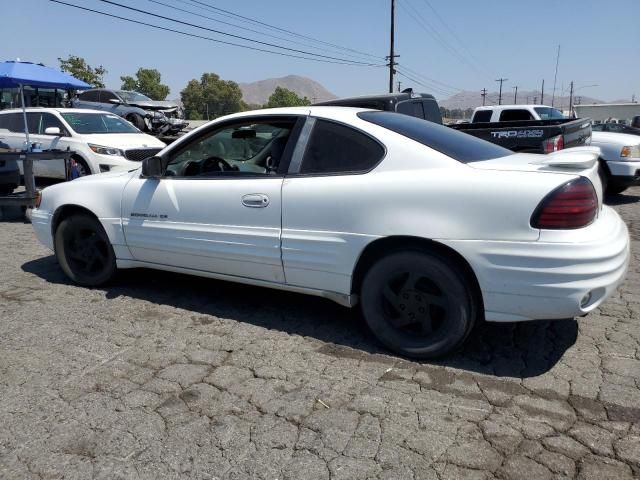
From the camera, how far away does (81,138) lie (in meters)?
9.65

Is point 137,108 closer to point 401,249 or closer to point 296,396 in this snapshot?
point 401,249

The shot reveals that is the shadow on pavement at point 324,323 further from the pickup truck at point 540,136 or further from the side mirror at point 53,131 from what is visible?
the side mirror at point 53,131

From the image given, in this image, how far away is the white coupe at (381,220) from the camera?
112 inches

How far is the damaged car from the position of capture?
18891mm

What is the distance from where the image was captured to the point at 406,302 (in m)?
3.25

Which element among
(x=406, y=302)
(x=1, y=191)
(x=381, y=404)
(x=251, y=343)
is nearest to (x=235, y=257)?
(x=251, y=343)

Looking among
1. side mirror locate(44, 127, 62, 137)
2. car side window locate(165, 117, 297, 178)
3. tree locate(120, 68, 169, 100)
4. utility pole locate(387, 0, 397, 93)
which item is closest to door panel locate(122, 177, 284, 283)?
car side window locate(165, 117, 297, 178)

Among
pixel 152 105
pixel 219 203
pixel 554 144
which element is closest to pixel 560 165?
pixel 219 203

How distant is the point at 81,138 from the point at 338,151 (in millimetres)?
7700

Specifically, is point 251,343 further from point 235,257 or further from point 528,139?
point 528,139

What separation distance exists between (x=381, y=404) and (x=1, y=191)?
8400mm

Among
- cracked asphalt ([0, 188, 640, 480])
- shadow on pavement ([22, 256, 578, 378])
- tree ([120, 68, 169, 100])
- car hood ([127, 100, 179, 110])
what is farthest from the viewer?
tree ([120, 68, 169, 100])

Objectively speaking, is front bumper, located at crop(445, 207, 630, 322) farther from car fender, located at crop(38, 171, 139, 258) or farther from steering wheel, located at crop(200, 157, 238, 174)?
car fender, located at crop(38, 171, 139, 258)

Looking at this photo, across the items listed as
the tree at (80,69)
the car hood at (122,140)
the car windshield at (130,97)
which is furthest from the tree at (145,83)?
the car hood at (122,140)
